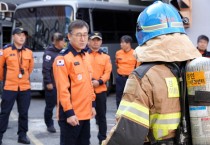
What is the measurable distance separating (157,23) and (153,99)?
39 cm

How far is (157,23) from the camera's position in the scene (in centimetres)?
218

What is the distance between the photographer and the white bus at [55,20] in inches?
521

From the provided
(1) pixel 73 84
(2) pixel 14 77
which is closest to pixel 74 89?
(1) pixel 73 84

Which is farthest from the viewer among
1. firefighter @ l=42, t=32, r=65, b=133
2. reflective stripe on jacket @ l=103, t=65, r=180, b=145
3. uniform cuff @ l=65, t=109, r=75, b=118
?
firefighter @ l=42, t=32, r=65, b=133

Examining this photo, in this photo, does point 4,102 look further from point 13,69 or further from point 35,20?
point 35,20

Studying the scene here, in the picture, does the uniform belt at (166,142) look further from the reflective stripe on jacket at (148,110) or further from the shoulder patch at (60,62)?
the shoulder patch at (60,62)

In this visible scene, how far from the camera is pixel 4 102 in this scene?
6672mm

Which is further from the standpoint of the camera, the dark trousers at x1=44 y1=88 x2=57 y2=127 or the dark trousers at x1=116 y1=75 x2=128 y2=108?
the dark trousers at x1=116 y1=75 x2=128 y2=108

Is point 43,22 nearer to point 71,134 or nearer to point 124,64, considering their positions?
point 124,64

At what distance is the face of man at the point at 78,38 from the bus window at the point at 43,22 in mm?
8534

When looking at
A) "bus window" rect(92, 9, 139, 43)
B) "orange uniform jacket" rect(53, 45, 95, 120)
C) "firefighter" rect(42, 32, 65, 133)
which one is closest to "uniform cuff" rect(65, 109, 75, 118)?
"orange uniform jacket" rect(53, 45, 95, 120)

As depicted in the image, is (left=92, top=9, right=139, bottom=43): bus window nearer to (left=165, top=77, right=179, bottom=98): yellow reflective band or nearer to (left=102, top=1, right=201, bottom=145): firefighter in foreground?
(left=102, top=1, right=201, bottom=145): firefighter in foreground

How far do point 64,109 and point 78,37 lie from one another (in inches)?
31.3

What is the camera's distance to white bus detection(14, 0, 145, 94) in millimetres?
13238
